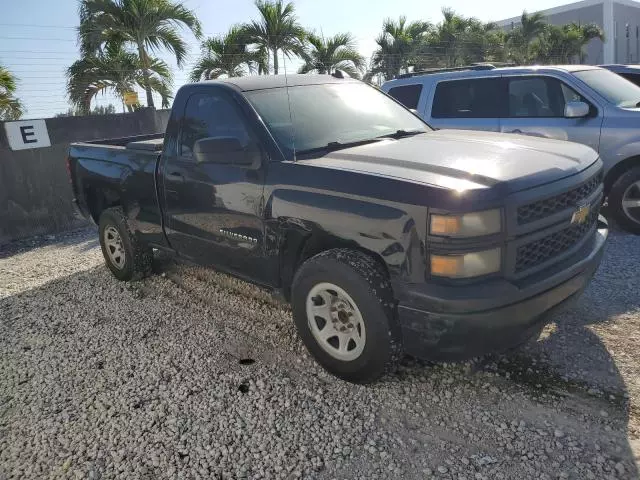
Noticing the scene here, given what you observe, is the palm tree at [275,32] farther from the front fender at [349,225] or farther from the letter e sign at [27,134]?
the front fender at [349,225]

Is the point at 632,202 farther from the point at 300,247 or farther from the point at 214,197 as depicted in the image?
the point at 214,197

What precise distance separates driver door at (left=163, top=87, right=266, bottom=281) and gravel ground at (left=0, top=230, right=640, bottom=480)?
2.10ft

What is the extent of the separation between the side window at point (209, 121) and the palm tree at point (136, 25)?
889cm

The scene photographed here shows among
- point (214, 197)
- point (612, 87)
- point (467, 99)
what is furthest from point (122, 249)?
point (612, 87)

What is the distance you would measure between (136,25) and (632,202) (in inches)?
411

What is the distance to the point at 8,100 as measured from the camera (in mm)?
10516

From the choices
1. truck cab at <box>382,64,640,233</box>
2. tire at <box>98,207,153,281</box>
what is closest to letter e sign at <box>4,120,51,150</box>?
tire at <box>98,207,153,281</box>

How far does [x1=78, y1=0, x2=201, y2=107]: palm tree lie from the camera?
11508mm

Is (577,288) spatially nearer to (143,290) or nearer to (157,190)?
(157,190)

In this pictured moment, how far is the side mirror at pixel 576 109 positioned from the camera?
5.66 m

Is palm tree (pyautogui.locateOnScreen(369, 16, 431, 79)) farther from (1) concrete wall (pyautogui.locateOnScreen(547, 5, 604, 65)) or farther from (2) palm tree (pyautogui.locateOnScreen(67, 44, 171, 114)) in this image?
(1) concrete wall (pyautogui.locateOnScreen(547, 5, 604, 65))

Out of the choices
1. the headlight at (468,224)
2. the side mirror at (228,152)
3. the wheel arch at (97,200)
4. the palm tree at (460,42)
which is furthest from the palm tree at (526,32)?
the headlight at (468,224)

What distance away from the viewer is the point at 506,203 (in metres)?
2.63

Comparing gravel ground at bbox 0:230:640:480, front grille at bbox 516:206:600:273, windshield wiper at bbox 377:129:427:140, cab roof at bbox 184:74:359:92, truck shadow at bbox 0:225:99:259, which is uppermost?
cab roof at bbox 184:74:359:92
